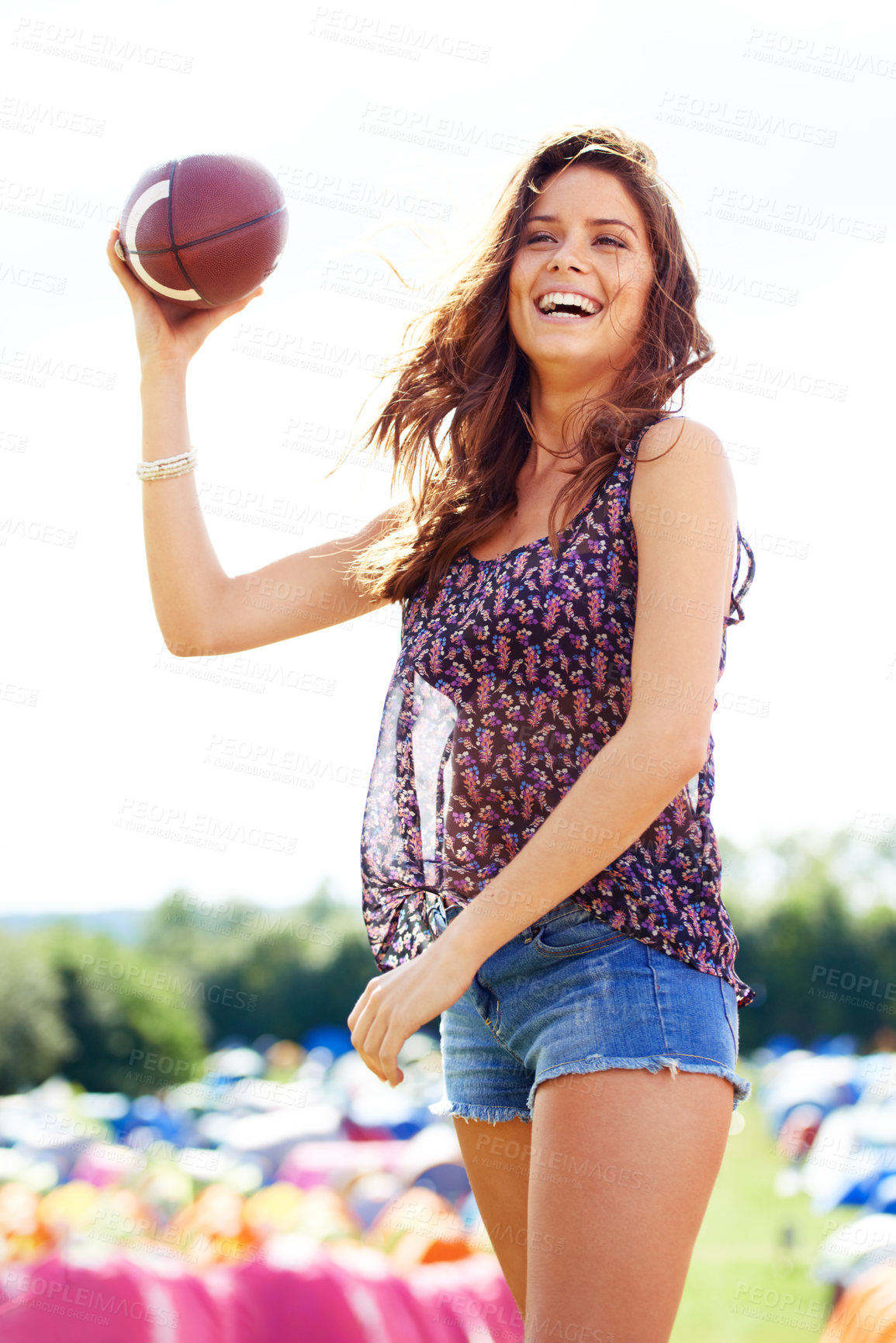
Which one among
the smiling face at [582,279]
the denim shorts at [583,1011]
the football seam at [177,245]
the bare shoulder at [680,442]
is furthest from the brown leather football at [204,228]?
the denim shorts at [583,1011]

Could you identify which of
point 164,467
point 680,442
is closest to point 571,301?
point 680,442

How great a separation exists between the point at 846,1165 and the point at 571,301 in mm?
9860

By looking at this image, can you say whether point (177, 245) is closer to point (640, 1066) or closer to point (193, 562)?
point (193, 562)

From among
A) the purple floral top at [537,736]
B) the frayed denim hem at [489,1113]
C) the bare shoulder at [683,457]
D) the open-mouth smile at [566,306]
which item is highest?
the open-mouth smile at [566,306]

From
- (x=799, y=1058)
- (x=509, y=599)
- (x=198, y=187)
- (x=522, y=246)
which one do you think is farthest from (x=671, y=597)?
(x=799, y=1058)

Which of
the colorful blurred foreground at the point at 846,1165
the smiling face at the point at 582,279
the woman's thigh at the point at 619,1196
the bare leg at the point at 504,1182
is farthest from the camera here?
the colorful blurred foreground at the point at 846,1165

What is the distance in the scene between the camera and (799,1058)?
63.0ft

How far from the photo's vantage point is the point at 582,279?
204 cm

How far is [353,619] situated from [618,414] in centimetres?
79

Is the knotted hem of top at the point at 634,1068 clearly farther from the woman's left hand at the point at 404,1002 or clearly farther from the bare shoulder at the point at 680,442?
the bare shoulder at the point at 680,442

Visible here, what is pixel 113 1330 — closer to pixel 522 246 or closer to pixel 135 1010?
pixel 522 246

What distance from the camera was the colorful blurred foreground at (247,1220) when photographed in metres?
3.82

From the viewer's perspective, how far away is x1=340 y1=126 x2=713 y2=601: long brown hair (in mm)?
2062

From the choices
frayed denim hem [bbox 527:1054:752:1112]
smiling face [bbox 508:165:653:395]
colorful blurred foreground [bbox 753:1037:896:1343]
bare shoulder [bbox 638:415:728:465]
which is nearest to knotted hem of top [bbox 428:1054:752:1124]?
frayed denim hem [bbox 527:1054:752:1112]
